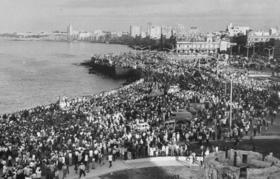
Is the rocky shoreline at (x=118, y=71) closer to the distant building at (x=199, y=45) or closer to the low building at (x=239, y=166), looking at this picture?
the distant building at (x=199, y=45)

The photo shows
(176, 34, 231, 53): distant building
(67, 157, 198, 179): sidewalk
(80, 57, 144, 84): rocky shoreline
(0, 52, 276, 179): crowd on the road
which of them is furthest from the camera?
(176, 34, 231, 53): distant building

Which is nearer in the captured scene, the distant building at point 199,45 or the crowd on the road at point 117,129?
the crowd on the road at point 117,129

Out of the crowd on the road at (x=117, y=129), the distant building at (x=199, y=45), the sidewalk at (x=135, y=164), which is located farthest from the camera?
the distant building at (x=199, y=45)

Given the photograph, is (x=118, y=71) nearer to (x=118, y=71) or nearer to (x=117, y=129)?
(x=118, y=71)

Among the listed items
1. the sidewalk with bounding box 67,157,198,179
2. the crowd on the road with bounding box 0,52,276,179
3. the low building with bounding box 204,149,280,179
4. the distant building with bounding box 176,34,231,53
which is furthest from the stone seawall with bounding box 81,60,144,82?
the low building with bounding box 204,149,280,179

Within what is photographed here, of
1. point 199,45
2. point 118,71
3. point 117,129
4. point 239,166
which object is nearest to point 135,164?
point 117,129

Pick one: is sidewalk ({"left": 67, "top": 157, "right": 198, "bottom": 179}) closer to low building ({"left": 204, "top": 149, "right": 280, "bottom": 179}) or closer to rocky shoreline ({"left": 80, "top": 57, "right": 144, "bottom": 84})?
low building ({"left": 204, "top": 149, "right": 280, "bottom": 179})

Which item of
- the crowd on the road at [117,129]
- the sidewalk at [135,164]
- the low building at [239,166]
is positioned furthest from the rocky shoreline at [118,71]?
the low building at [239,166]

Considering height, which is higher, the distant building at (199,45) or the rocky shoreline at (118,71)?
the distant building at (199,45)

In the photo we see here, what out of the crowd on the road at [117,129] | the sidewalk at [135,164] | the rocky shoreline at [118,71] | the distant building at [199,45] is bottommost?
the rocky shoreline at [118,71]
